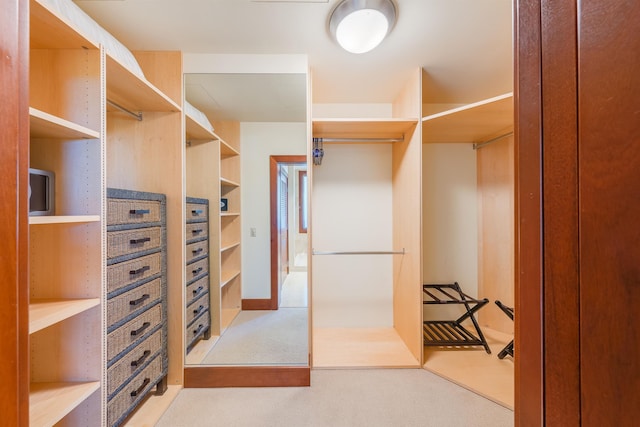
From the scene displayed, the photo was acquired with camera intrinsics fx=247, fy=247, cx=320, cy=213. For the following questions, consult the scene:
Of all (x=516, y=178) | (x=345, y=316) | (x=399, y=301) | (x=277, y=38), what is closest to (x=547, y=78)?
(x=516, y=178)

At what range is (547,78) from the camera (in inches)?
17.3

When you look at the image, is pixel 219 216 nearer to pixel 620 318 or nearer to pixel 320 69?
pixel 320 69

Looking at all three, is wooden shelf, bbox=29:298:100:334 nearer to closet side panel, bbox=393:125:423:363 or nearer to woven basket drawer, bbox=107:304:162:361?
woven basket drawer, bbox=107:304:162:361

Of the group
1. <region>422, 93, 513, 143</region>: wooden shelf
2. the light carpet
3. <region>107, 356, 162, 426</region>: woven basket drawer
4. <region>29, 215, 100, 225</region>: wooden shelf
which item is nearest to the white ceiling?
<region>422, 93, 513, 143</region>: wooden shelf

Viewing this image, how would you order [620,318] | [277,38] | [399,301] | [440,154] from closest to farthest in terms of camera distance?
[620,318], [277,38], [399,301], [440,154]

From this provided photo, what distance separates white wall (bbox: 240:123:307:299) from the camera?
1866 millimetres

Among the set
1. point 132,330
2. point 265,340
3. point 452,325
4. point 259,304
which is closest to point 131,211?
point 132,330

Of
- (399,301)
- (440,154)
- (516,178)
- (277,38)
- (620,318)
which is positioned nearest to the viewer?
(620,318)

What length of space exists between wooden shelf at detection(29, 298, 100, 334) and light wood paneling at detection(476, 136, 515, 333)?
2.86m

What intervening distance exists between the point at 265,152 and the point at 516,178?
1669 mm

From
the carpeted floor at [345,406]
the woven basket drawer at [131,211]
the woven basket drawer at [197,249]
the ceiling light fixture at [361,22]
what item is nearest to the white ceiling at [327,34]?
the ceiling light fixture at [361,22]

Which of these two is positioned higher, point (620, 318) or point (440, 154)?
point (440, 154)

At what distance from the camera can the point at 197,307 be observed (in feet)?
6.07

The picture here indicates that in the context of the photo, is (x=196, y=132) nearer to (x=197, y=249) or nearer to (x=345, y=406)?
(x=197, y=249)
